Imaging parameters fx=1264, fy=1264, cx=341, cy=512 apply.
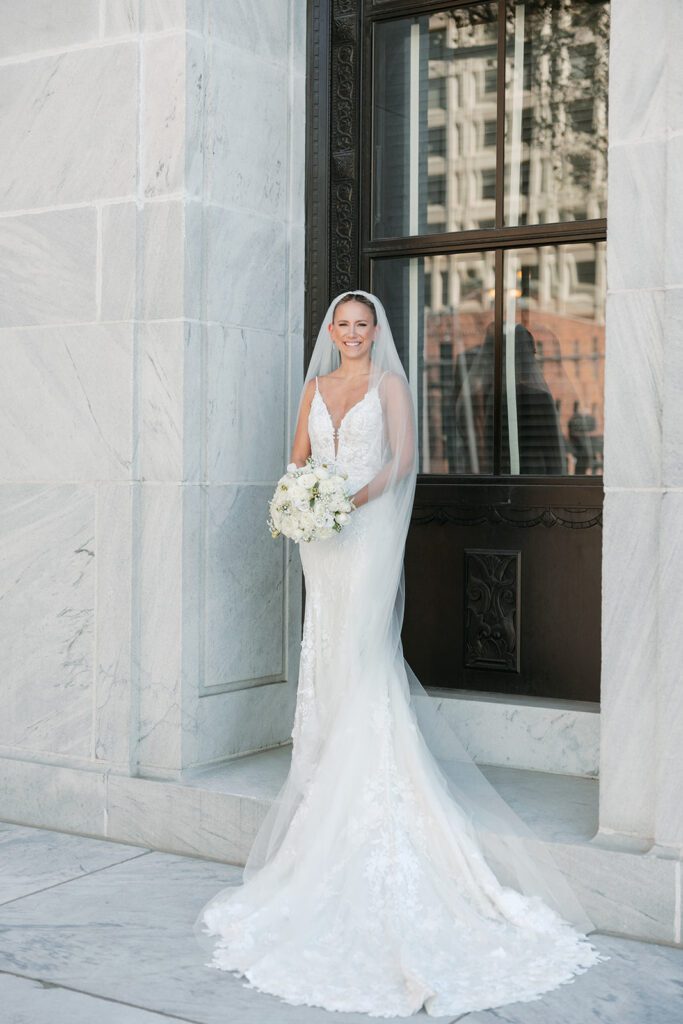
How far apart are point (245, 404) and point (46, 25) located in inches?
81.4

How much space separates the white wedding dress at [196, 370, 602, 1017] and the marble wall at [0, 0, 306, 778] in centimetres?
71

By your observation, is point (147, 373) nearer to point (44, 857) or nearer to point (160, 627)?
point (160, 627)

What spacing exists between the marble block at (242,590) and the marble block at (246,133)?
Answer: 1394 mm

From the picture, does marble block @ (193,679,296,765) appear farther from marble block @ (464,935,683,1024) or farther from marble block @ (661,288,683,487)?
marble block @ (661,288,683,487)

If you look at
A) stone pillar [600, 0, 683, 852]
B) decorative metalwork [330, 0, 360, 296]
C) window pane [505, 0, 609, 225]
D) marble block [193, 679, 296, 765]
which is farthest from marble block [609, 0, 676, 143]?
marble block [193, 679, 296, 765]

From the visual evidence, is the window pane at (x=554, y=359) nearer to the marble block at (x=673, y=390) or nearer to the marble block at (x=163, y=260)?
the marble block at (x=673, y=390)

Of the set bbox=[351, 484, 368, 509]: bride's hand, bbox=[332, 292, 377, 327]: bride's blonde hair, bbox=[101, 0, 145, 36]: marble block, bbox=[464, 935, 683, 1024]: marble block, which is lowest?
bbox=[464, 935, 683, 1024]: marble block

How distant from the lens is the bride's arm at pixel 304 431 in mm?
5520

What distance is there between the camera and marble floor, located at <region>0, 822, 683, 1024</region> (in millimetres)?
3828

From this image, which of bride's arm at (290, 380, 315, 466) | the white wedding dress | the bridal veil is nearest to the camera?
the white wedding dress

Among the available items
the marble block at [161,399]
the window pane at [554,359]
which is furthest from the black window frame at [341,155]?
the marble block at [161,399]

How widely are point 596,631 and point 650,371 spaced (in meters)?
1.62

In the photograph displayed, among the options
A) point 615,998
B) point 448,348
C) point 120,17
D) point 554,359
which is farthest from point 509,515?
point 120,17

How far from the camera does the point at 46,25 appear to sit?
609cm
